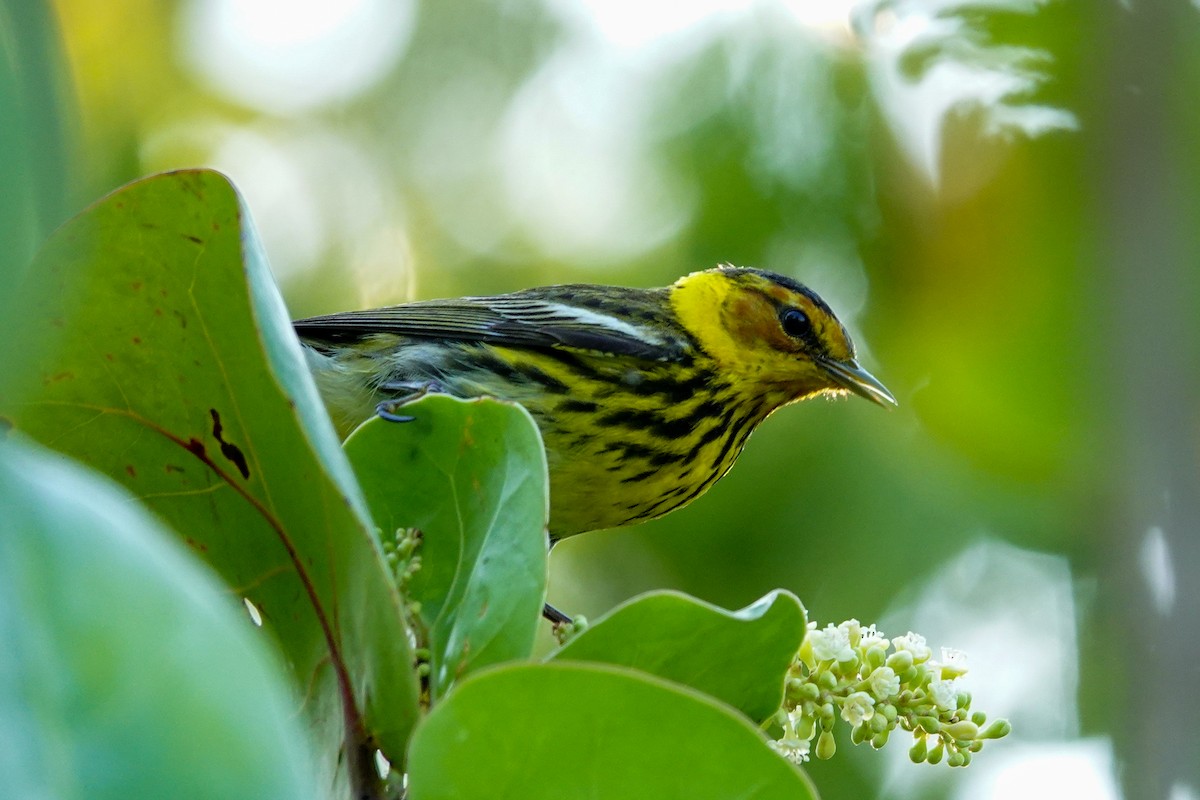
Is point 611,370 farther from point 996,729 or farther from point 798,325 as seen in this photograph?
point 996,729

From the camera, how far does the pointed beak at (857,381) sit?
4.11 meters

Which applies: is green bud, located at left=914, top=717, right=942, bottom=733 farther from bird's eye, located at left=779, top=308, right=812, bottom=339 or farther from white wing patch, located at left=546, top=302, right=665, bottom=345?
bird's eye, located at left=779, top=308, right=812, bottom=339

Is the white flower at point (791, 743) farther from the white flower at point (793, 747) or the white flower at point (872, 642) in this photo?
the white flower at point (872, 642)

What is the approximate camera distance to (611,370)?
12.7 feet

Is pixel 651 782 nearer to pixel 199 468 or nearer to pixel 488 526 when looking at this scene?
pixel 488 526

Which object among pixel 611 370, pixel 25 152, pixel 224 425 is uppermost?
pixel 25 152

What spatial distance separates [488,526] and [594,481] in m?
1.95

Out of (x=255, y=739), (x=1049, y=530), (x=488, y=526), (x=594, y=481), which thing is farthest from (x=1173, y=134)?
(x=255, y=739)

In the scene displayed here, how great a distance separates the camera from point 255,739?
0.81 m

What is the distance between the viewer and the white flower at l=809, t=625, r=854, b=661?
183cm

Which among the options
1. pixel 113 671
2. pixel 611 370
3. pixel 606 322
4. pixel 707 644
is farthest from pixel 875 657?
pixel 606 322

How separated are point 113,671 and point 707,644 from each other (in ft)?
2.87

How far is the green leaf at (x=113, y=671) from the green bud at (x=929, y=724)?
120 cm

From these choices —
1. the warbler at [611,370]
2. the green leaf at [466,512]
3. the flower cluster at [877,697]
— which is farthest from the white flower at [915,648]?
the warbler at [611,370]
